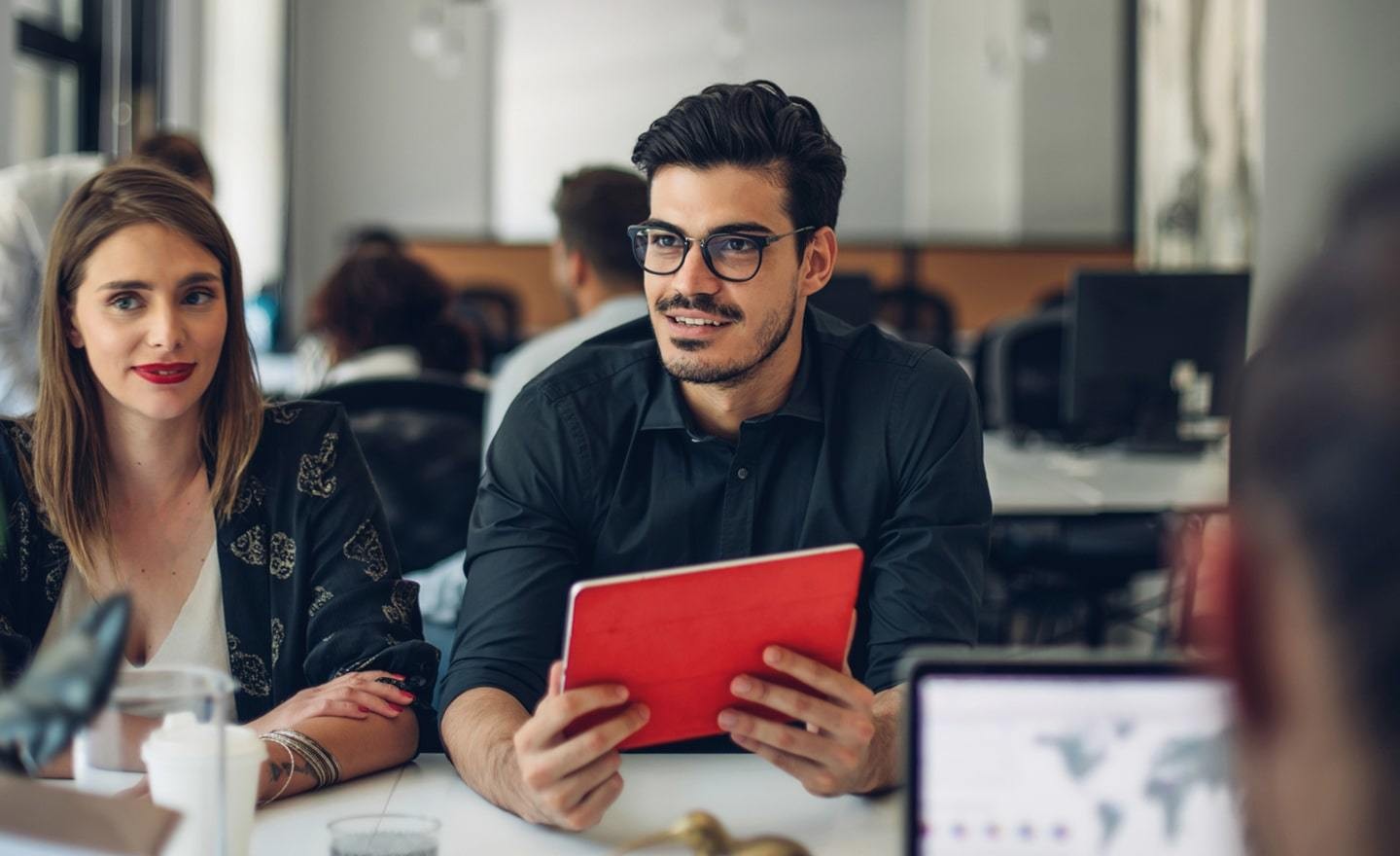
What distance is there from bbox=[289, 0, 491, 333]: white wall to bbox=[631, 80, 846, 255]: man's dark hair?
7.95 metres

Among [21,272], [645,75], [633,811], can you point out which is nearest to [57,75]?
[21,272]

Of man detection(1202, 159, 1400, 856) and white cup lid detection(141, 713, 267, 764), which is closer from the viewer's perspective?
man detection(1202, 159, 1400, 856)

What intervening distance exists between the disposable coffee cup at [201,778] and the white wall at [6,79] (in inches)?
103

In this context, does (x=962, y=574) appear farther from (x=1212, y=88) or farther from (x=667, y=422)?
(x=1212, y=88)

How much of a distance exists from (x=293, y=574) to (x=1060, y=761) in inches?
40.7

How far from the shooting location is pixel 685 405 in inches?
68.0

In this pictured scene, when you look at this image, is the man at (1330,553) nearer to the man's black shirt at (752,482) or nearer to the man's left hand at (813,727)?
the man's left hand at (813,727)

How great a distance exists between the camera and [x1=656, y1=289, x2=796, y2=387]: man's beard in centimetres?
165

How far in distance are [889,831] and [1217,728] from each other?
78 cm

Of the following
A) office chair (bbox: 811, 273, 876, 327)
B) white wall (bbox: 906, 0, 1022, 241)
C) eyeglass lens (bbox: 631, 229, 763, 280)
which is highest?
white wall (bbox: 906, 0, 1022, 241)

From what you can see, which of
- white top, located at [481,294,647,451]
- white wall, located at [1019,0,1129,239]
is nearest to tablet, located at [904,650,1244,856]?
white top, located at [481,294,647,451]

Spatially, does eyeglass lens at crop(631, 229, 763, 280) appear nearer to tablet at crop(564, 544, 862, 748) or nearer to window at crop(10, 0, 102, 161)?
tablet at crop(564, 544, 862, 748)

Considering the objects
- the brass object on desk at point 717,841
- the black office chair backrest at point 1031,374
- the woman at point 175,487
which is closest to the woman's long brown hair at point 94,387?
the woman at point 175,487

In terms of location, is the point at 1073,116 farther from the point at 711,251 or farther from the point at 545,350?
the point at 711,251
